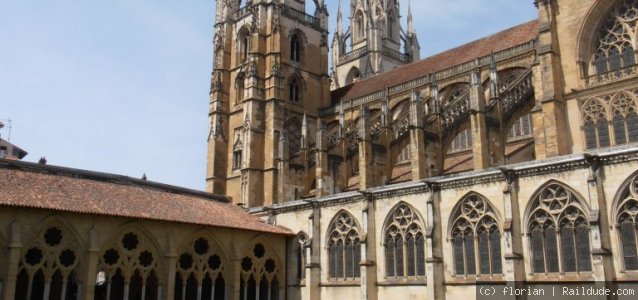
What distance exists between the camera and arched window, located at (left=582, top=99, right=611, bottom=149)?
80.6 ft

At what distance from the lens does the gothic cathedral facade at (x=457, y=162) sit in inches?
738

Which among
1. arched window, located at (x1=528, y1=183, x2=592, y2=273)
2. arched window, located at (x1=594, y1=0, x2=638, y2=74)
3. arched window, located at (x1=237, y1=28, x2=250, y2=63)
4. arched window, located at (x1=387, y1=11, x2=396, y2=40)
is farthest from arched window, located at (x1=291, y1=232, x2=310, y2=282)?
arched window, located at (x1=387, y1=11, x2=396, y2=40)

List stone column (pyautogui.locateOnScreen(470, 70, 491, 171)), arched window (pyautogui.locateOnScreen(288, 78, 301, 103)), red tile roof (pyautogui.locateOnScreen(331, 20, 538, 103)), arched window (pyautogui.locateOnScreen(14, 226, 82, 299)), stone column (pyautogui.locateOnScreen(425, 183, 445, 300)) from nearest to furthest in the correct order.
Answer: arched window (pyautogui.locateOnScreen(14, 226, 82, 299)) → stone column (pyautogui.locateOnScreen(425, 183, 445, 300)) → stone column (pyautogui.locateOnScreen(470, 70, 491, 171)) → red tile roof (pyautogui.locateOnScreen(331, 20, 538, 103)) → arched window (pyautogui.locateOnScreen(288, 78, 301, 103))

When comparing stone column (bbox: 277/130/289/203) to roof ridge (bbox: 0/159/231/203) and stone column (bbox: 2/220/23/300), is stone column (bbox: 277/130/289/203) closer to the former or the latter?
roof ridge (bbox: 0/159/231/203)

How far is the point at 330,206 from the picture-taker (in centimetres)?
2616

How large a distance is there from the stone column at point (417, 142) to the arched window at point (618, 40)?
26.5 feet

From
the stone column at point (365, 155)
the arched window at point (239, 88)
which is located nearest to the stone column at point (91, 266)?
the stone column at point (365, 155)

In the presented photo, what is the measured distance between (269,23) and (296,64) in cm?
379

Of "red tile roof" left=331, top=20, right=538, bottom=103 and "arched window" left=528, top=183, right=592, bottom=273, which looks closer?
"arched window" left=528, top=183, right=592, bottom=273

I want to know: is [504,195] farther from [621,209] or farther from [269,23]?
[269,23]

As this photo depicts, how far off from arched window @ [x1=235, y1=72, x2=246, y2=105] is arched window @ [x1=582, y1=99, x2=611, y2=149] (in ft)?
86.3

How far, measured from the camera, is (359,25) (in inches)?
2403

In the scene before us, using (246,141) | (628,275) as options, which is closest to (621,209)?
(628,275)

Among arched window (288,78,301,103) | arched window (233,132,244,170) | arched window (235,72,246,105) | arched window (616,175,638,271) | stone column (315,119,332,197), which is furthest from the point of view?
arched window (235,72,246,105)
